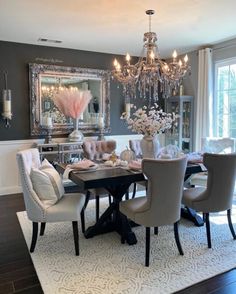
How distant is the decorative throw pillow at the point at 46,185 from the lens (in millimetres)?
2683

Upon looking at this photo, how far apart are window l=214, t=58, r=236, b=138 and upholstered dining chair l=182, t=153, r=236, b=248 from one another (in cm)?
233

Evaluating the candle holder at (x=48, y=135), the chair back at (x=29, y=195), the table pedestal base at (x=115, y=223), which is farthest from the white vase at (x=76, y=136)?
the chair back at (x=29, y=195)

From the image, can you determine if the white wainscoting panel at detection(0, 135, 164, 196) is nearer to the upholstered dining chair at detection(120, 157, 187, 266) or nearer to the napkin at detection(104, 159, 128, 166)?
the napkin at detection(104, 159, 128, 166)

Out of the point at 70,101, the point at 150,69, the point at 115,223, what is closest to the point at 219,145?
the point at 150,69

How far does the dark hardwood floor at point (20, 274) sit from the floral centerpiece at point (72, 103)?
2200 millimetres

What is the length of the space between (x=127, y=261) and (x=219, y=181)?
3.96 feet

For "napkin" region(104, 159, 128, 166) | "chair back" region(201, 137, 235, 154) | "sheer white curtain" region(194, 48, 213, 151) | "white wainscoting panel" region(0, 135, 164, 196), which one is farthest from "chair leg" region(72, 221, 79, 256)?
"sheer white curtain" region(194, 48, 213, 151)

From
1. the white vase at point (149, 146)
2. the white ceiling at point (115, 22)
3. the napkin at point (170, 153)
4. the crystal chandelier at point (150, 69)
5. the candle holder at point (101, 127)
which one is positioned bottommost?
the napkin at point (170, 153)

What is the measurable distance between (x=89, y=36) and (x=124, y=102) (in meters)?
1.77

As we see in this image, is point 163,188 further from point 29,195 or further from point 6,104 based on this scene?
point 6,104

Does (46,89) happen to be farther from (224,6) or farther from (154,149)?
(224,6)

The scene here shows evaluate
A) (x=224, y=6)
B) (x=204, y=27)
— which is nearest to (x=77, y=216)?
(x=224, y=6)

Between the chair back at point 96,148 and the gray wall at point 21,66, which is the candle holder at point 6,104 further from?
the chair back at point 96,148

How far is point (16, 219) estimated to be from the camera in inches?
146
